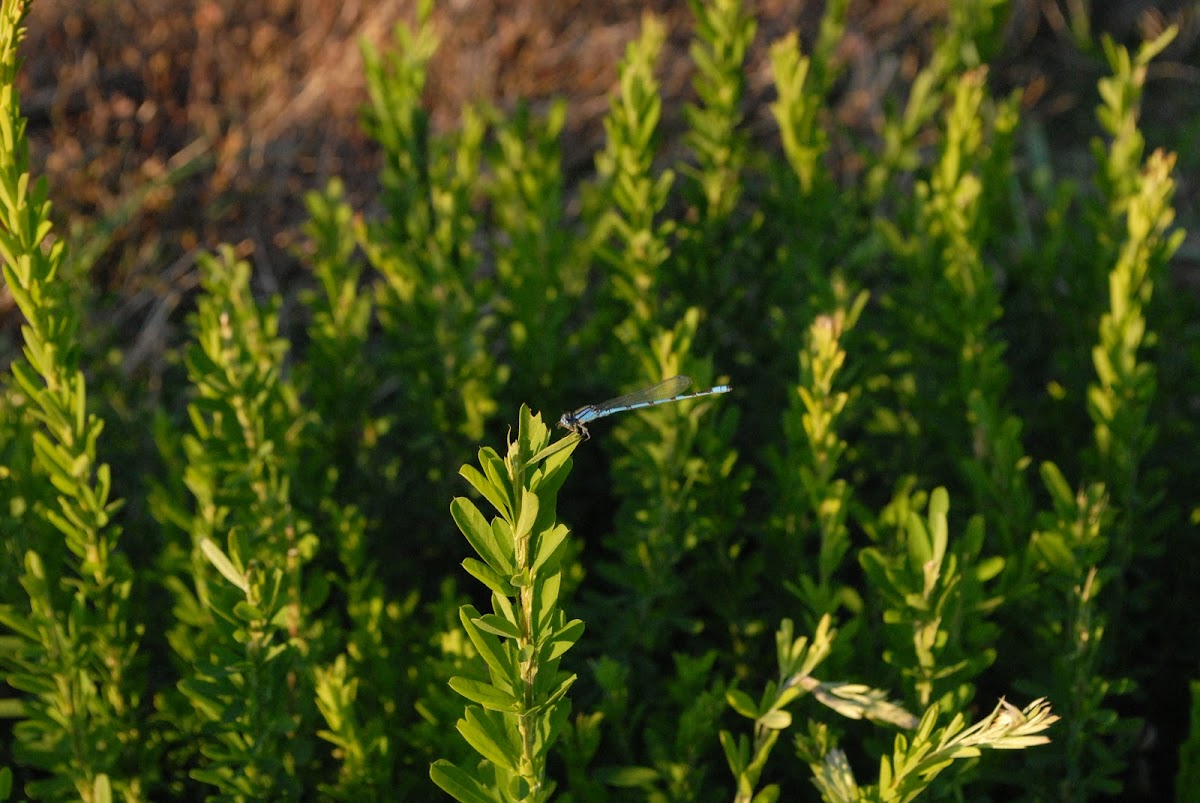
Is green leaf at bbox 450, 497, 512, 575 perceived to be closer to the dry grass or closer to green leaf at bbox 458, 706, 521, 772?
green leaf at bbox 458, 706, 521, 772

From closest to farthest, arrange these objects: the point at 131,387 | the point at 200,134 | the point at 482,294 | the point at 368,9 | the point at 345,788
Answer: the point at 345,788 < the point at 482,294 < the point at 131,387 < the point at 200,134 < the point at 368,9

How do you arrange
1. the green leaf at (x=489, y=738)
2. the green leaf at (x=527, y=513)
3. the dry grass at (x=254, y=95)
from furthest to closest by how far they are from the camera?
the dry grass at (x=254, y=95), the green leaf at (x=489, y=738), the green leaf at (x=527, y=513)

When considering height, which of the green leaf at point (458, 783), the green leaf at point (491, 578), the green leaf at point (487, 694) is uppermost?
the green leaf at point (491, 578)

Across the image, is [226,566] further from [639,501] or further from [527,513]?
[639,501]

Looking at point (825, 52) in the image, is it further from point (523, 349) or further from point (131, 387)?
point (131, 387)

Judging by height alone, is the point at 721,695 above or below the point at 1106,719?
above

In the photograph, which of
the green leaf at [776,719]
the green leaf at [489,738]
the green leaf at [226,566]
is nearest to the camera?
the green leaf at [489,738]

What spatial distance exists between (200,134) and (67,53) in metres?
0.65

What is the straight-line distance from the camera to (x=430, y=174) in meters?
2.82

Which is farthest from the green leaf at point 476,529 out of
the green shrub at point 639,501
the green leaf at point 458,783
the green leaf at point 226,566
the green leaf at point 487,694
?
the green leaf at point 226,566

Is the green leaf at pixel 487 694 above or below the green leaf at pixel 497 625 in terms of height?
below

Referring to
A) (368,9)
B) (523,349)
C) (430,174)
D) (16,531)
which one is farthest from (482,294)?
(368,9)

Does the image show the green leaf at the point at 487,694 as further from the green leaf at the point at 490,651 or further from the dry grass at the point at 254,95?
the dry grass at the point at 254,95

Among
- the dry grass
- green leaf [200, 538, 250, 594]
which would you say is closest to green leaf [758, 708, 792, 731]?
green leaf [200, 538, 250, 594]
